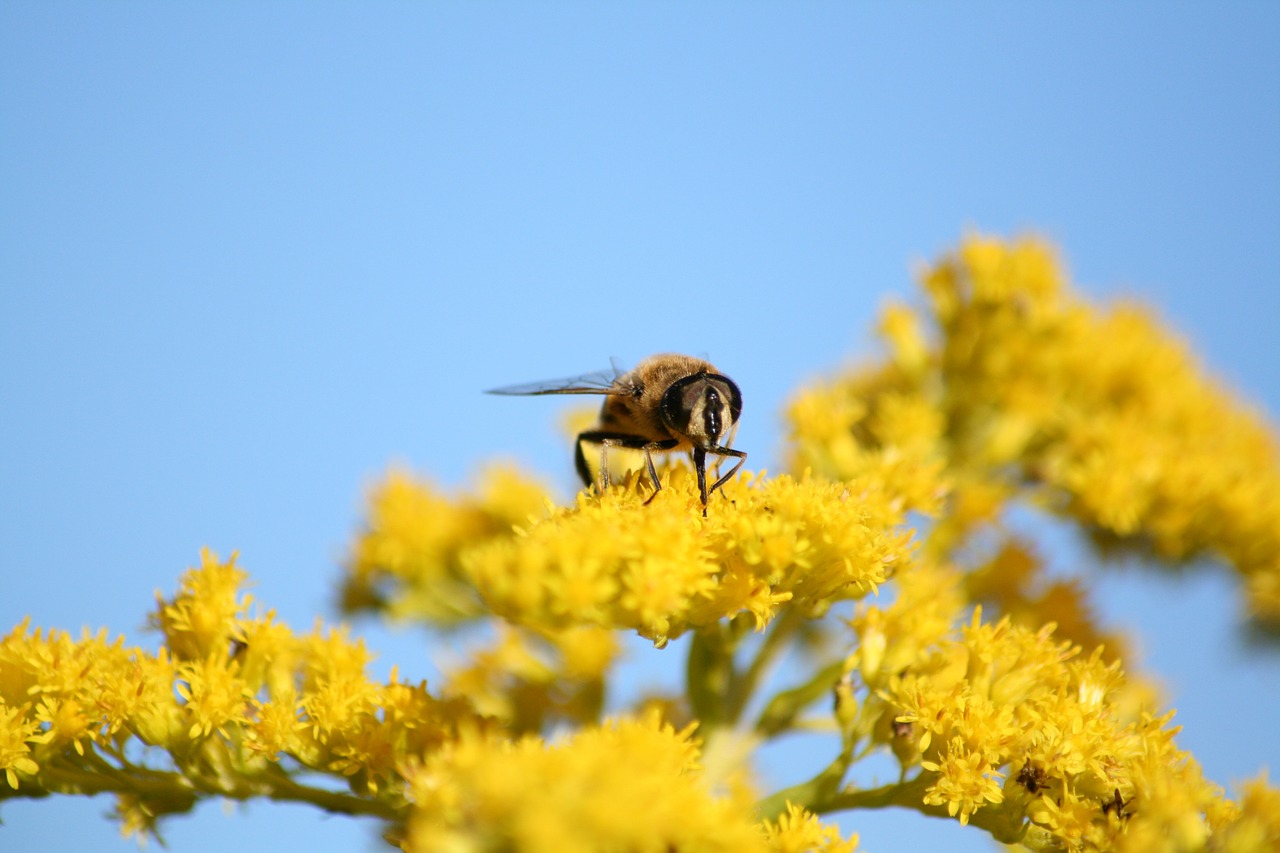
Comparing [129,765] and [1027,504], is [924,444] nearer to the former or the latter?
[1027,504]

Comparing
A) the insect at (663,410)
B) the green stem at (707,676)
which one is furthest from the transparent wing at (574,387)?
the green stem at (707,676)

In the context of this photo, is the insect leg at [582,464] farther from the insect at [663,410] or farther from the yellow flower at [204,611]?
the yellow flower at [204,611]

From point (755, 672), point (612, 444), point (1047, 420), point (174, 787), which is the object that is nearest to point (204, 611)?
point (174, 787)

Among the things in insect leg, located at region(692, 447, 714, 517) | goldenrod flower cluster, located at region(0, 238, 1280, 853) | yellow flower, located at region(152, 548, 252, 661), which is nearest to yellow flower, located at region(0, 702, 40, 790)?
goldenrod flower cluster, located at region(0, 238, 1280, 853)

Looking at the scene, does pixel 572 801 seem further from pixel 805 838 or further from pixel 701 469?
pixel 701 469

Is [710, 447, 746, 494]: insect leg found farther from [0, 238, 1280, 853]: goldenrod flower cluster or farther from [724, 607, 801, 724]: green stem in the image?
[724, 607, 801, 724]: green stem

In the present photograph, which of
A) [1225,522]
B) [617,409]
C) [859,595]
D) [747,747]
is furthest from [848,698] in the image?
[1225,522]

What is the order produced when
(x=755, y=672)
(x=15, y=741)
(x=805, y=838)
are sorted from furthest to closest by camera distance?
1. (x=755, y=672)
2. (x=15, y=741)
3. (x=805, y=838)
